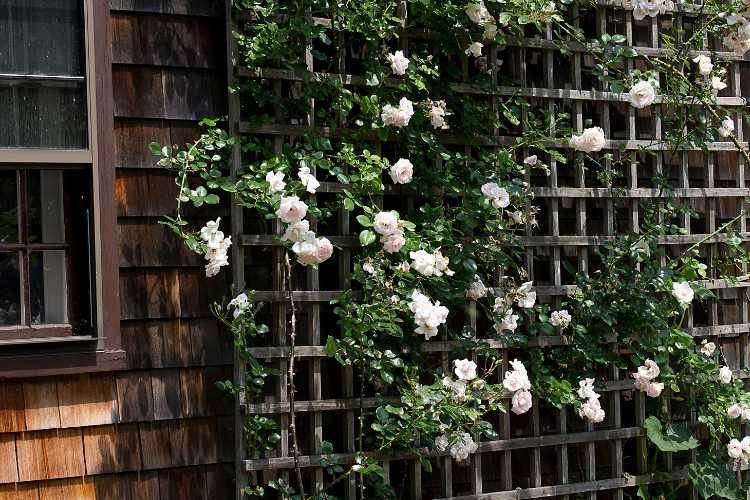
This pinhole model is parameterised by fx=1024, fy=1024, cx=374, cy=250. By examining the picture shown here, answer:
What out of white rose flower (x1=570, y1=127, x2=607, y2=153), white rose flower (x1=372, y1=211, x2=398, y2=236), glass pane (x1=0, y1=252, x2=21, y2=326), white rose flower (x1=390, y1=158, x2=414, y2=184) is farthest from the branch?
white rose flower (x1=570, y1=127, x2=607, y2=153)

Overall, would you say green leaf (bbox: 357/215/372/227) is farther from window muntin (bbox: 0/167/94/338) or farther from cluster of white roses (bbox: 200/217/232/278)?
window muntin (bbox: 0/167/94/338)

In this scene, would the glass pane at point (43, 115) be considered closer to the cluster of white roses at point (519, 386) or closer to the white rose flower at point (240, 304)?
the white rose flower at point (240, 304)

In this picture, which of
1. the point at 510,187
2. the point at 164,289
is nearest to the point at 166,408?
the point at 164,289

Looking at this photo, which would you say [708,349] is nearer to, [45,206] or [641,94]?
[641,94]

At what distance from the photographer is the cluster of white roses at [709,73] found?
3.85m

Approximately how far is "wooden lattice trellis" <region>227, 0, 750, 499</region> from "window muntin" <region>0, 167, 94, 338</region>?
473 millimetres

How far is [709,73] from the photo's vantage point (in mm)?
3881

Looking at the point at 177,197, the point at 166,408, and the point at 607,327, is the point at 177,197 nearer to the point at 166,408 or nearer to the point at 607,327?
the point at 166,408

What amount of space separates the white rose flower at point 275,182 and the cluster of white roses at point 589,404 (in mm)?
1306

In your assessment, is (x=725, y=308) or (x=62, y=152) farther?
(x=725, y=308)

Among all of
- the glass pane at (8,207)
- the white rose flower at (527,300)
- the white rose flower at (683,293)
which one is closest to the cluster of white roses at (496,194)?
the white rose flower at (527,300)

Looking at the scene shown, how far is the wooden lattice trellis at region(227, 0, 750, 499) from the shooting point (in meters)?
3.26

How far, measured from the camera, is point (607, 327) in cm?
374

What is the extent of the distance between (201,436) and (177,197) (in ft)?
2.43
